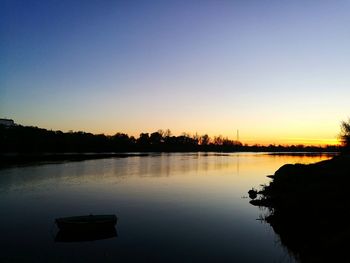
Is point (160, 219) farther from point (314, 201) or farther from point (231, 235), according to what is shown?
point (314, 201)

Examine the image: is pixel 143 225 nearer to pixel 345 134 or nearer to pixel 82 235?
pixel 82 235

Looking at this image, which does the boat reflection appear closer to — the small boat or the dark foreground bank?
the small boat

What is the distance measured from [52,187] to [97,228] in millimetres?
30713

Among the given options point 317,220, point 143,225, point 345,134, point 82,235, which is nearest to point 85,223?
point 82,235

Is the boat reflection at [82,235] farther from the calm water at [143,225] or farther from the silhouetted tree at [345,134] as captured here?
the silhouetted tree at [345,134]

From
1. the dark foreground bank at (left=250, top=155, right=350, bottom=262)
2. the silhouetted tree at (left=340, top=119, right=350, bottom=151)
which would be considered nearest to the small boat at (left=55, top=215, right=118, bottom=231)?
the dark foreground bank at (left=250, top=155, right=350, bottom=262)

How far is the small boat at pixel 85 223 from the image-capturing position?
23359 millimetres

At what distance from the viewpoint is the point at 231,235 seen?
25.6 meters

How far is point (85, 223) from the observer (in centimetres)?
2331

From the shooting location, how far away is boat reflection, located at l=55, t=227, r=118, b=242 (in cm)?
2311

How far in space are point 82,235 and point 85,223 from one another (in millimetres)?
942

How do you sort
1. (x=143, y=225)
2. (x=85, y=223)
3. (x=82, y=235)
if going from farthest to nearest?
(x=143, y=225)
(x=82, y=235)
(x=85, y=223)

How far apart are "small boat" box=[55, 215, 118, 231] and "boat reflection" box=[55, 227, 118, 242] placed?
24cm

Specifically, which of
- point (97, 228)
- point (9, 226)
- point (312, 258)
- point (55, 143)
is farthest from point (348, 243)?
point (55, 143)
